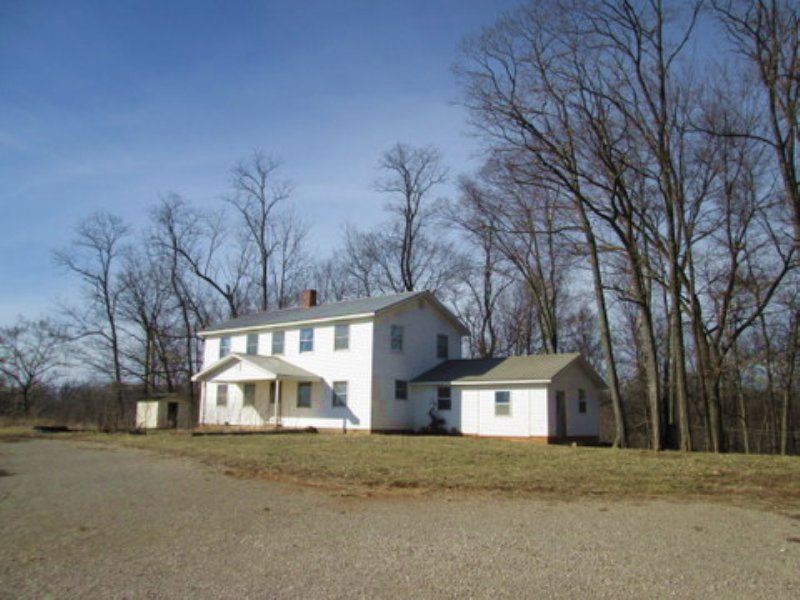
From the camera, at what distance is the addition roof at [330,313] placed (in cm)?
2695

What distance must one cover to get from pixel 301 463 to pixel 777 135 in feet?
47.9

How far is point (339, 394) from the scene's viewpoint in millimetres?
26812

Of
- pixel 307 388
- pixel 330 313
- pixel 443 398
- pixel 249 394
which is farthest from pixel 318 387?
pixel 443 398

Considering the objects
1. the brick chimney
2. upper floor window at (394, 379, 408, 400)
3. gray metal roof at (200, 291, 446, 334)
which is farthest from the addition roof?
upper floor window at (394, 379, 408, 400)

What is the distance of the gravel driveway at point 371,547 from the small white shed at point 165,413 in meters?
23.4

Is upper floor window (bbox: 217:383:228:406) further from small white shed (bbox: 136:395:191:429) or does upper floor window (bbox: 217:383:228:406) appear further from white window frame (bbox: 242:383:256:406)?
small white shed (bbox: 136:395:191:429)

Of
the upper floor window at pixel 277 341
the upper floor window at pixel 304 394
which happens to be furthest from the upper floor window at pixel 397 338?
the upper floor window at pixel 277 341

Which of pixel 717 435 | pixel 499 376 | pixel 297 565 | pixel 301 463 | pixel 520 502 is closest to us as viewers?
pixel 297 565

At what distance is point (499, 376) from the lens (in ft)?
82.9

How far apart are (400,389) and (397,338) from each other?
2.09 metres

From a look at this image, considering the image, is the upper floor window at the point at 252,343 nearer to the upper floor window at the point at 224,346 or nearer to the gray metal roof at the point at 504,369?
the upper floor window at the point at 224,346

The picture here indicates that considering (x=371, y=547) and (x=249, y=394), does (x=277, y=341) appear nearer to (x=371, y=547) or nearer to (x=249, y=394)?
(x=249, y=394)

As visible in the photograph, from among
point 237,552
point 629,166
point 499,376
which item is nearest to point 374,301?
point 499,376

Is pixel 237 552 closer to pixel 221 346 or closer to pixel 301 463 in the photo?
pixel 301 463
